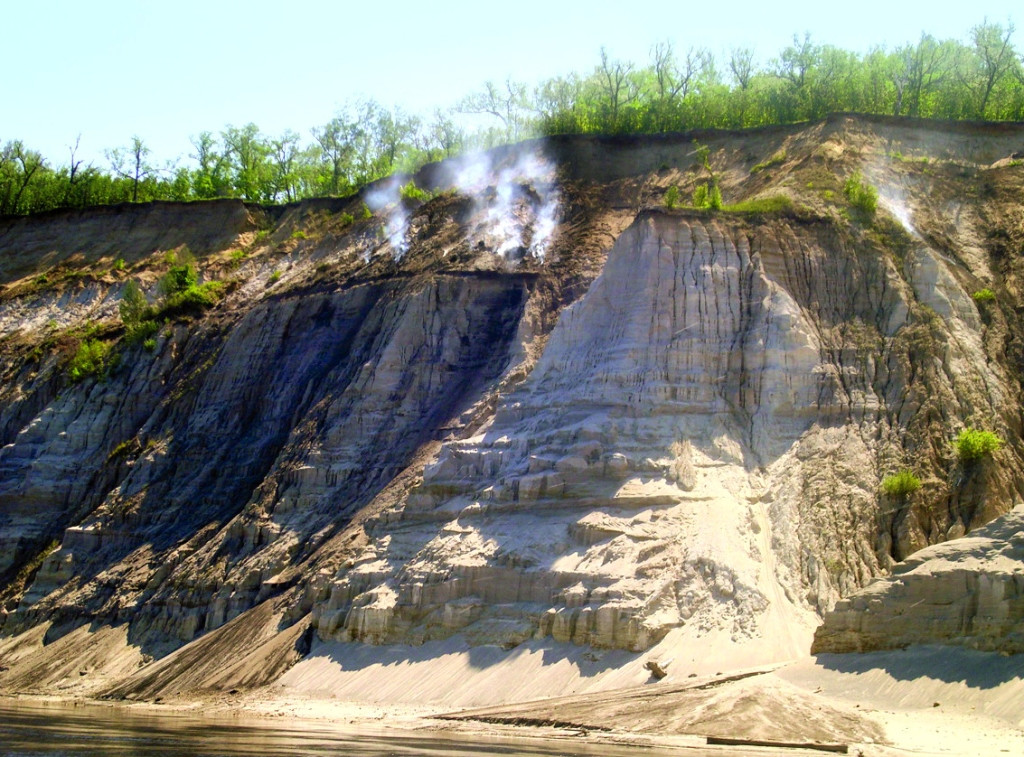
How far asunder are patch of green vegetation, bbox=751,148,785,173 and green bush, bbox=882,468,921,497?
18.7 metres

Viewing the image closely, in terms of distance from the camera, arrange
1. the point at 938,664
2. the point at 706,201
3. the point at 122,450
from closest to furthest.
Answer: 1. the point at 938,664
2. the point at 706,201
3. the point at 122,450

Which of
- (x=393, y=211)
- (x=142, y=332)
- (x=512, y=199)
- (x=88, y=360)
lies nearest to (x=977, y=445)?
(x=512, y=199)

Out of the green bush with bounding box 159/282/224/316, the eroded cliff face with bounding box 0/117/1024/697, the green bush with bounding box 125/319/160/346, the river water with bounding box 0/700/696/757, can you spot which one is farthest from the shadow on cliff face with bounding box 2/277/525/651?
the river water with bounding box 0/700/696/757

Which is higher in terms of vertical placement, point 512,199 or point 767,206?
point 512,199

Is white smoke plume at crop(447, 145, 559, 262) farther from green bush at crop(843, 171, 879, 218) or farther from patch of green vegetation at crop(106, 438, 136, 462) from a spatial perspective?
patch of green vegetation at crop(106, 438, 136, 462)

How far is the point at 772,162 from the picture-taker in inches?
2144

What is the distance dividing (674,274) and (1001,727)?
20.0 meters

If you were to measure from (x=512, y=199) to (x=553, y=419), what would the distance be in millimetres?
17679

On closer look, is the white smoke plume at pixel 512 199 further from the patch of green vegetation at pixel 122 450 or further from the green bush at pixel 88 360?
the green bush at pixel 88 360

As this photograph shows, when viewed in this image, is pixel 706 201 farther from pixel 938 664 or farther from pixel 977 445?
pixel 938 664

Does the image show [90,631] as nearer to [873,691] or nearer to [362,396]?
[362,396]

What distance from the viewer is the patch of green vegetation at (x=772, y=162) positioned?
54.2 metres

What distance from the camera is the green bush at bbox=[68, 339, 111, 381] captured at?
205ft

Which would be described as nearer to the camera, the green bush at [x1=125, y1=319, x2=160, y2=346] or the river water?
the river water
